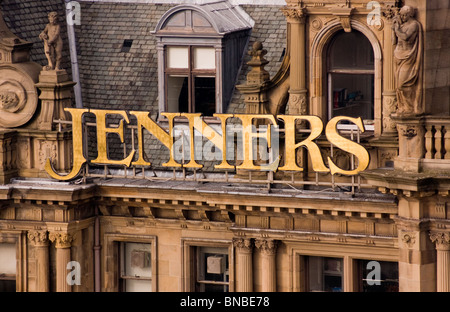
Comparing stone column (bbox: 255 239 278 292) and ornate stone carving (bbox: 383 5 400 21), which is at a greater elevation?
ornate stone carving (bbox: 383 5 400 21)

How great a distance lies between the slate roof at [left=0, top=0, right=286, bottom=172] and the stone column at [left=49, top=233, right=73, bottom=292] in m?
4.17

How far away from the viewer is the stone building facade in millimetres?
87250

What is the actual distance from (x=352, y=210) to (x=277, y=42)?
8685 mm

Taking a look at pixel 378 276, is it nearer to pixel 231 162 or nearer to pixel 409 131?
pixel 409 131

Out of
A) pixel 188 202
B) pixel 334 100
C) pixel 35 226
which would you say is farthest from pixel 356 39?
pixel 35 226

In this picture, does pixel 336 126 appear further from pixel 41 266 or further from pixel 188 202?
pixel 41 266

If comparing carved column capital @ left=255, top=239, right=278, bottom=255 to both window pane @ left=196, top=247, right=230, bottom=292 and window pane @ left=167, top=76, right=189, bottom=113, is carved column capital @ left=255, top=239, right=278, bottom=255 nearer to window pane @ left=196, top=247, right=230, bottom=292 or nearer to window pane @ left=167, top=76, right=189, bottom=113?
window pane @ left=196, top=247, right=230, bottom=292

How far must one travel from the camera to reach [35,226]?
9450 centimetres

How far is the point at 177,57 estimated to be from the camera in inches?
3730

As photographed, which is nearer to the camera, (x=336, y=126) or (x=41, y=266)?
(x=336, y=126)

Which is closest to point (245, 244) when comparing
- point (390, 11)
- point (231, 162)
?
point (231, 162)

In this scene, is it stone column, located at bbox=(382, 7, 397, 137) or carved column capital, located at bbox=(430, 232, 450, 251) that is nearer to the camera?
carved column capital, located at bbox=(430, 232, 450, 251)

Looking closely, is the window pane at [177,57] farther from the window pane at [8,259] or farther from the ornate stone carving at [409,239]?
the ornate stone carving at [409,239]
